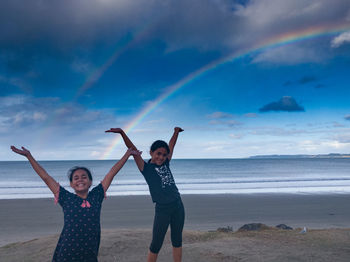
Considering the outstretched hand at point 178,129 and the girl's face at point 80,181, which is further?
the outstretched hand at point 178,129

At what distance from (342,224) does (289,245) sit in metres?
5.51

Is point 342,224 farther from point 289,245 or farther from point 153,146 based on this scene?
point 153,146

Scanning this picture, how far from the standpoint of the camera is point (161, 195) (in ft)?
13.1

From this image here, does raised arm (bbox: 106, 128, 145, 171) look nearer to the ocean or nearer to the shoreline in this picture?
the shoreline

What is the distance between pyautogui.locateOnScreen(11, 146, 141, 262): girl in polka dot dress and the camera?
285 centimetres

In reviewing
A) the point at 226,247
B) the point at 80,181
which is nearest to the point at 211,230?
the point at 226,247

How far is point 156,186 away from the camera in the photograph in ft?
13.2

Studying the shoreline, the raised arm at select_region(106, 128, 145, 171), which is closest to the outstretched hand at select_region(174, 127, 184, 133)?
the raised arm at select_region(106, 128, 145, 171)

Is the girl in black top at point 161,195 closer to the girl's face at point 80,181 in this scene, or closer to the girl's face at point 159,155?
the girl's face at point 159,155

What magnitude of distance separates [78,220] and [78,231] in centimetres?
9

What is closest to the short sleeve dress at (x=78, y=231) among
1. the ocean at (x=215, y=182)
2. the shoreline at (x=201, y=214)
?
the shoreline at (x=201, y=214)

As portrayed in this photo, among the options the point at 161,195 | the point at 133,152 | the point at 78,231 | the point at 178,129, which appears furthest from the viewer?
the point at 178,129

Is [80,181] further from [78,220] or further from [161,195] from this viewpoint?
[161,195]

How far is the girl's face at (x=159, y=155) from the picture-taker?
4151mm
